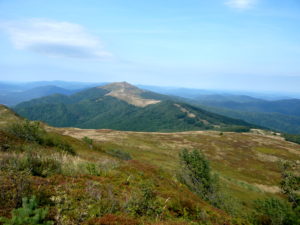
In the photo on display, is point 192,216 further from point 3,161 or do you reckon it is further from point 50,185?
point 3,161

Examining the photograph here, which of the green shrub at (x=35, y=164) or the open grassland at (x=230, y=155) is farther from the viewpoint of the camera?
the open grassland at (x=230, y=155)

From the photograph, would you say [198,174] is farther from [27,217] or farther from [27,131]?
[27,217]

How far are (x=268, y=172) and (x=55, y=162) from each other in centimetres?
6522

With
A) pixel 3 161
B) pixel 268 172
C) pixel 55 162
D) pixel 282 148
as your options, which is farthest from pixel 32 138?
pixel 282 148

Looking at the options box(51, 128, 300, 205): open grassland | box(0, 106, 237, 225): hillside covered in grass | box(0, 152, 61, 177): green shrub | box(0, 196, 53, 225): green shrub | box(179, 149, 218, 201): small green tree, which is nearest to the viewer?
box(0, 196, 53, 225): green shrub

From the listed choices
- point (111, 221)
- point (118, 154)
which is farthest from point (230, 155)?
point (111, 221)

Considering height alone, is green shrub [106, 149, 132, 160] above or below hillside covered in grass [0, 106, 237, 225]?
below

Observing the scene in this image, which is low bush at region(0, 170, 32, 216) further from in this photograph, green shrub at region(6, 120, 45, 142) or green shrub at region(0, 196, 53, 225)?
green shrub at region(6, 120, 45, 142)

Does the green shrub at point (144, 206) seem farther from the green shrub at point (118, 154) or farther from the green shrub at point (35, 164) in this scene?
the green shrub at point (118, 154)

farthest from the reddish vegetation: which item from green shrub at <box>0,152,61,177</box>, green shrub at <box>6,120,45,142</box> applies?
green shrub at <box>6,120,45,142</box>

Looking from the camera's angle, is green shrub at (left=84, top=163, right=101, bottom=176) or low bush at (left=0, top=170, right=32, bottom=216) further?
green shrub at (left=84, top=163, right=101, bottom=176)

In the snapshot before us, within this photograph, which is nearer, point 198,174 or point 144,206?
point 144,206

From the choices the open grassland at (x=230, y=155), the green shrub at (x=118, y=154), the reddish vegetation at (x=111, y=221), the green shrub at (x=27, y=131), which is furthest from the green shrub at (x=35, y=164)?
the open grassland at (x=230, y=155)

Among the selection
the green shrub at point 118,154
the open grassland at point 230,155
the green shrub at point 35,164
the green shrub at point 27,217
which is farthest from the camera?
the open grassland at point 230,155
